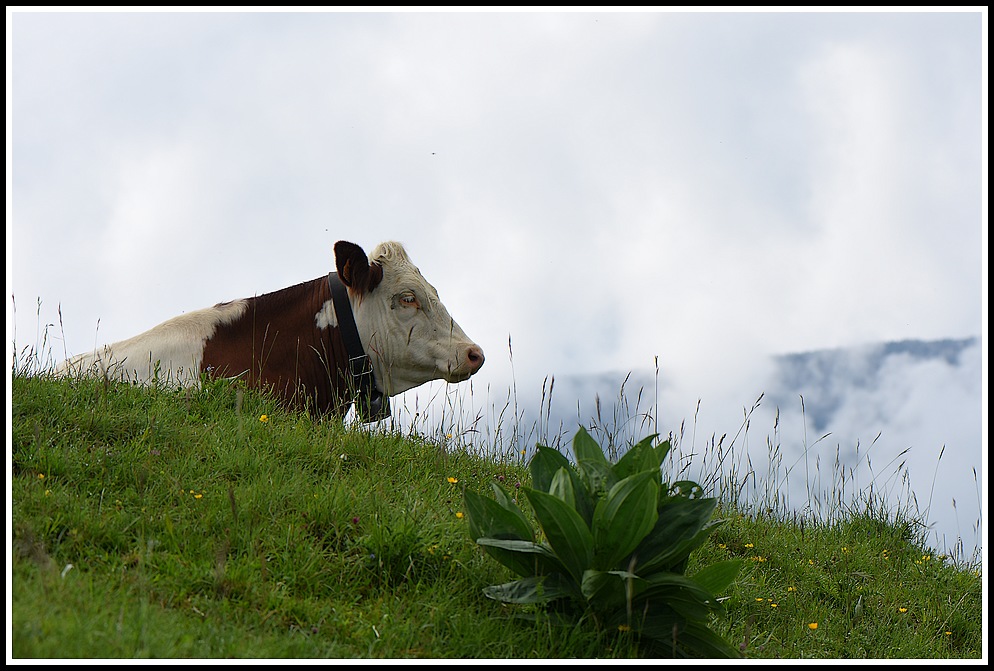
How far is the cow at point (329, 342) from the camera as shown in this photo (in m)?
6.71

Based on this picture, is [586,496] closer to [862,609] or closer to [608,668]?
[608,668]

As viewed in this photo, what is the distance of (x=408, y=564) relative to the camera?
160 inches

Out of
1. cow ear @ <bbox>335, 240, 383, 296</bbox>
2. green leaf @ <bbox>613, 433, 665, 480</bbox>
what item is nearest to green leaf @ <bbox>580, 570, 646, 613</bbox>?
green leaf @ <bbox>613, 433, 665, 480</bbox>

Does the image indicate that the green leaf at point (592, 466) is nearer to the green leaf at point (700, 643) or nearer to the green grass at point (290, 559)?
the green grass at point (290, 559)

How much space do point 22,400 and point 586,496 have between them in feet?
10.4

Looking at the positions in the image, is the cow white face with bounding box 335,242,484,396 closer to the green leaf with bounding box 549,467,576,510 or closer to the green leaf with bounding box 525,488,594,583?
the green leaf with bounding box 549,467,576,510

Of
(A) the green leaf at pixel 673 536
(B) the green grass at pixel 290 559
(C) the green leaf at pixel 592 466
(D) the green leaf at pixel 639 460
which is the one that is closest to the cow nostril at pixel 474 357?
(B) the green grass at pixel 290 559

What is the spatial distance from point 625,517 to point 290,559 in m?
1.47

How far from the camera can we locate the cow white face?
702 centimetres

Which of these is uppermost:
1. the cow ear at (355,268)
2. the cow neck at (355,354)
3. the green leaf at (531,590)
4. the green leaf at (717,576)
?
the cow ear at (355,268)

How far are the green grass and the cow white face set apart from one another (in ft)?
3.65

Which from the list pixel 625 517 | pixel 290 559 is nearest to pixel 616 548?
pixel 625 517

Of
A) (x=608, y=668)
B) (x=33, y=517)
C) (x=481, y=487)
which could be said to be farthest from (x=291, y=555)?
(x=481, y=487)

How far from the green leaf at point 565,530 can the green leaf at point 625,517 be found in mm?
59
